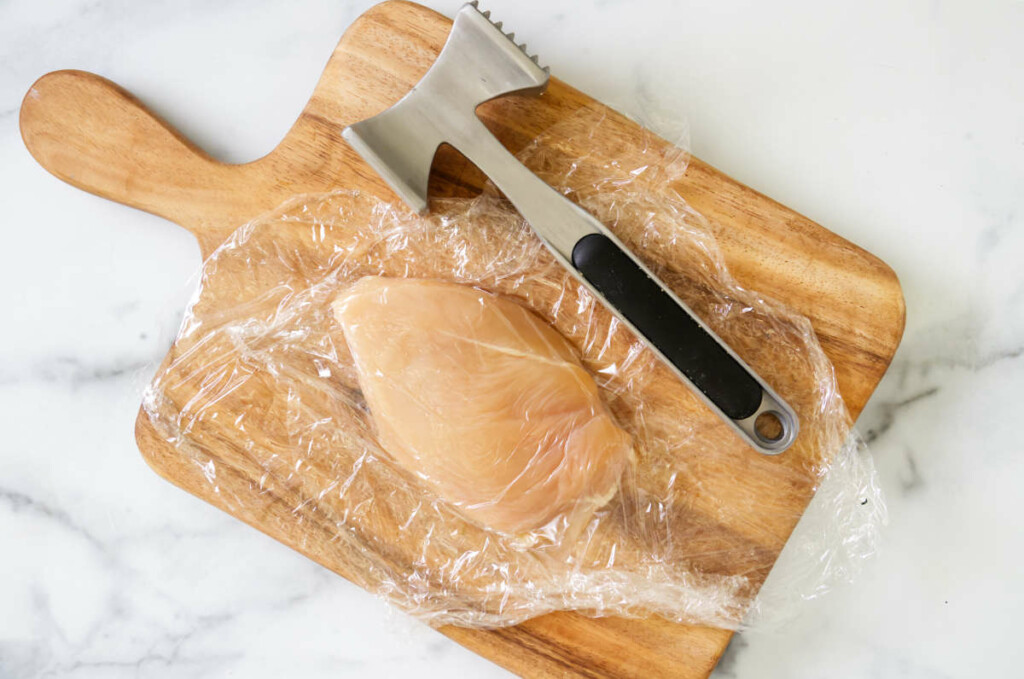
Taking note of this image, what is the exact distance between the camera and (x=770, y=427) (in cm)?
87

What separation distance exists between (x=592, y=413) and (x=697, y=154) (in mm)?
394

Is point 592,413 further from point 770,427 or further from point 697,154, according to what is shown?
point 697,154

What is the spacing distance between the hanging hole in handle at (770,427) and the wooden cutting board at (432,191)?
0.08 metres

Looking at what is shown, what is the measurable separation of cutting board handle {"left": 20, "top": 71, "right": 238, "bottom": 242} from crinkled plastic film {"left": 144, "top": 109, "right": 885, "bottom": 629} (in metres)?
0.09

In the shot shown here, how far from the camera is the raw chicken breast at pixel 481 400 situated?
86 cm

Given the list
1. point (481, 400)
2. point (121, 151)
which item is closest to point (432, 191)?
point (481, 400)

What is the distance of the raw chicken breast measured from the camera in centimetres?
86

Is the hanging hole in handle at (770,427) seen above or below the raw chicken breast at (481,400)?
above

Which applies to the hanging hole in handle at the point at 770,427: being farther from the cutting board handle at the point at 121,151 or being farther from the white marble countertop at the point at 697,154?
the cutting board handle at the point at 121,151

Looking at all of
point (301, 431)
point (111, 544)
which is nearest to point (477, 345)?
point (301, 431)

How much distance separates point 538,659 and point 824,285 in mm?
573

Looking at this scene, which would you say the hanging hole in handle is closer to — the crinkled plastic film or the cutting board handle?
the crinkled plastic film

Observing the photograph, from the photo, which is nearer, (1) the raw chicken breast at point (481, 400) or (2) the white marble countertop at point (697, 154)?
(1) the raw chicken breast at point (481, 400)

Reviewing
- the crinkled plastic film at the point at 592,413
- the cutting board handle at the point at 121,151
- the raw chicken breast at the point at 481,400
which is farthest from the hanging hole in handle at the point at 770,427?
the cutting board handle at the point at 121,151
